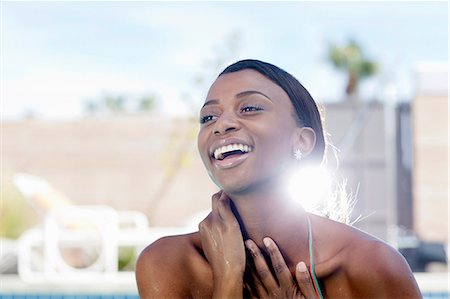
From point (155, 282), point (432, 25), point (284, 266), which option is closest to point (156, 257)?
point (155, 282)

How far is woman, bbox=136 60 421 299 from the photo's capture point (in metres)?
1.72

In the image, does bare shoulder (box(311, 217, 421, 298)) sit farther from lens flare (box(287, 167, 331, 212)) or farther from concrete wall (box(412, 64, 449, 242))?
concrete wall (box(412, 64, 449, 242))

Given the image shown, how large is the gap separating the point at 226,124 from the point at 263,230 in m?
0.30

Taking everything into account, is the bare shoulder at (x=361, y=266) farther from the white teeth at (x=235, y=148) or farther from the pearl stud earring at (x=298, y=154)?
the white teeth at (x=235, y=148)

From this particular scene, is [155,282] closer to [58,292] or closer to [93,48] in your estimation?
[58,292]

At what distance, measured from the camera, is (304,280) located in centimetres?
172

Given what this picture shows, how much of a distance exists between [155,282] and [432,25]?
15.1 meters

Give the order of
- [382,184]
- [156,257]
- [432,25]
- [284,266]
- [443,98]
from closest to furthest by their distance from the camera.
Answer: [284,266], [156,257], [382,184], [432,25], [443,98]

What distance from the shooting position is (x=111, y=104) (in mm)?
32625

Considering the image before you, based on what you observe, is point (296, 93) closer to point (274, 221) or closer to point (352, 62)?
point (274, 221)

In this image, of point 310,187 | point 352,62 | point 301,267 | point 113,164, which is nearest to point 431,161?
point 352,62

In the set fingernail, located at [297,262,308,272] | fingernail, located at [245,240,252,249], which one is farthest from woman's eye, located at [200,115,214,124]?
fingernail, located at [297,262,308,272]

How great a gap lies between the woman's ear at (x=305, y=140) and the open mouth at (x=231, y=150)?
161mm

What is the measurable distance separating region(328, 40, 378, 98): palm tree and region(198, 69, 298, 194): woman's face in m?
22.9
